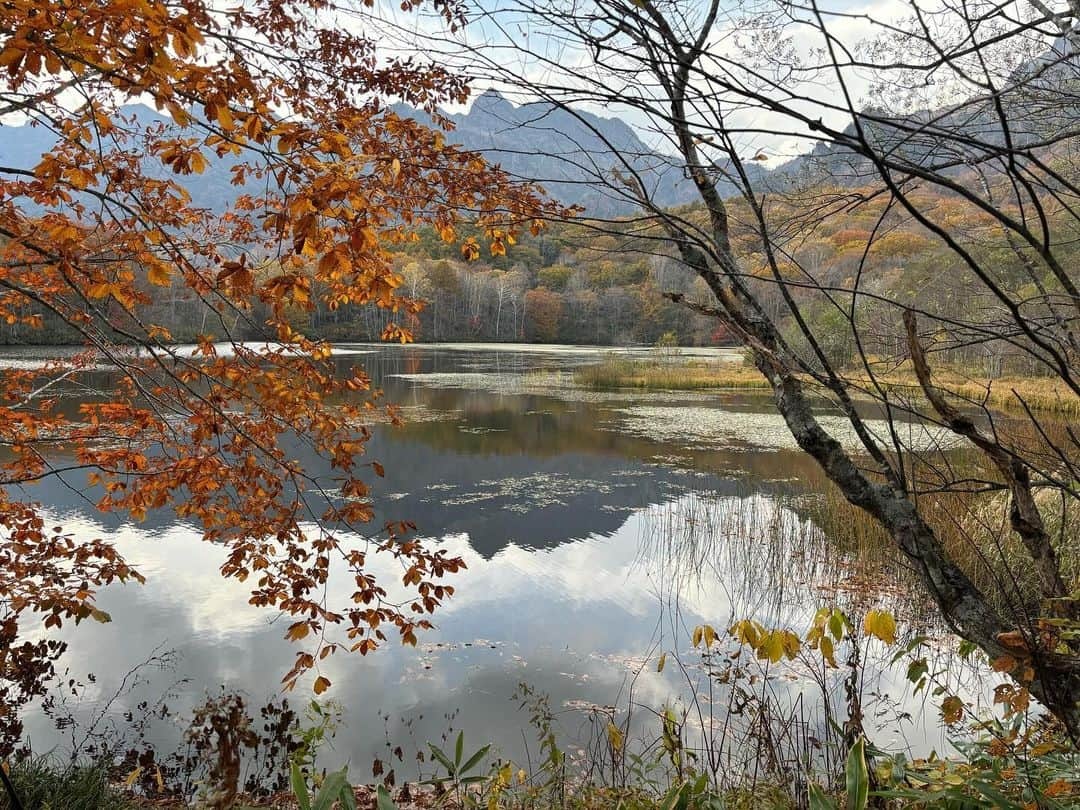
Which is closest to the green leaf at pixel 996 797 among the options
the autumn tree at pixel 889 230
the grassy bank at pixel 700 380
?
the autumn tree at pixel 889 230

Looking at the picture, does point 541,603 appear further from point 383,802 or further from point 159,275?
point 159,275

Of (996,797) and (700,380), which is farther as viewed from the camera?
(700,380)

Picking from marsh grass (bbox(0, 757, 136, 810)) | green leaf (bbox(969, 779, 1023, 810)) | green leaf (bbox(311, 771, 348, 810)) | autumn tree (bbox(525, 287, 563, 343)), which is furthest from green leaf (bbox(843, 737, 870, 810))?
autumn tree (bbox(525, 287, 563, 343))

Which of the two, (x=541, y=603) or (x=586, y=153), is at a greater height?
(x=586, y=153)

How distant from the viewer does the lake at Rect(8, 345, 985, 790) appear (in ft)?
12.8

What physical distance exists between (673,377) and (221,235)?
67.2 ft

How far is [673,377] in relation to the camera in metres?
23.5

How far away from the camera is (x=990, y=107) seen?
5.53 ft

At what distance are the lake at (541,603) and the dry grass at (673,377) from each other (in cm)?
1077

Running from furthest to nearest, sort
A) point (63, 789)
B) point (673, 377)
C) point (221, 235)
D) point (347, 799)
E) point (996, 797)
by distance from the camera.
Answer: point (673, 377), point (221, 235), point (63, 789), point (347, 799), point (996, 797)

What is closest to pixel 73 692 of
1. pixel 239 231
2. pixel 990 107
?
pixel 239 231

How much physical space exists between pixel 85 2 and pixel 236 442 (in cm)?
185

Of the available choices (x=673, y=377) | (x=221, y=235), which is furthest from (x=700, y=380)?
(x=221, y=235)

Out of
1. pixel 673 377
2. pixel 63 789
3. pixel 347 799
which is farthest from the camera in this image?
pixel 673 377
